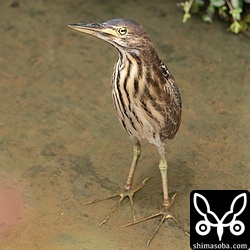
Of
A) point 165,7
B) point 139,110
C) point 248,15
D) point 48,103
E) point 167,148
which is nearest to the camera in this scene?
point 139,110

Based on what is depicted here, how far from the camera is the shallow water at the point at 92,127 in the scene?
4242mm

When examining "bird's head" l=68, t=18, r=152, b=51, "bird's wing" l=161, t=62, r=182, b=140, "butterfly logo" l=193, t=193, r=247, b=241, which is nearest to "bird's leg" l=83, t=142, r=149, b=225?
"bird's wing" l=161, t=62, r=182, b=140

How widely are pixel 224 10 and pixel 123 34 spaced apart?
2448 millimetres

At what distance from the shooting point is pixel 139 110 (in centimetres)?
389

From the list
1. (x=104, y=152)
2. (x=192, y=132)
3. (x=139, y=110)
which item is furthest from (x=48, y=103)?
(x=139, y=110)

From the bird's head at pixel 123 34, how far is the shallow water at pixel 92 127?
3.69ft

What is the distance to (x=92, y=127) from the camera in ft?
16.3

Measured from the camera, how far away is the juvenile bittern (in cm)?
371

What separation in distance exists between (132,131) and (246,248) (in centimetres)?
94

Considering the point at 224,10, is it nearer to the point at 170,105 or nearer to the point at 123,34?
the point at 170,105

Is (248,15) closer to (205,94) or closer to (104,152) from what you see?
(205,94)

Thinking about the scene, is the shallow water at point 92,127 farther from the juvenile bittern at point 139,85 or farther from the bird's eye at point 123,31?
the bird's eye at point 123,31

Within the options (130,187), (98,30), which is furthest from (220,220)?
(98,30)

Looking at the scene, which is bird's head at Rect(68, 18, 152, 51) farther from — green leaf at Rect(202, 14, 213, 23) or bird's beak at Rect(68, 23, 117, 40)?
green leaf at Rect(202, 14, 213, 23)
